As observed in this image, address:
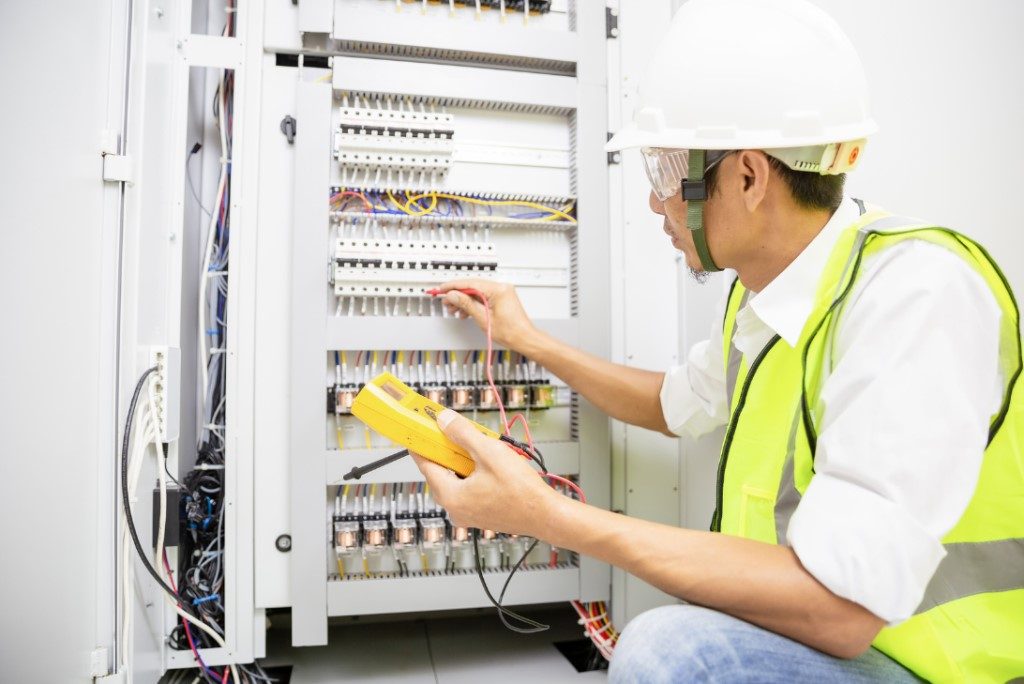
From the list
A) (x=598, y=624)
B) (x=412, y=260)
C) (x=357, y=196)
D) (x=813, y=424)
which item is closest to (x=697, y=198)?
(x=813, y=424)

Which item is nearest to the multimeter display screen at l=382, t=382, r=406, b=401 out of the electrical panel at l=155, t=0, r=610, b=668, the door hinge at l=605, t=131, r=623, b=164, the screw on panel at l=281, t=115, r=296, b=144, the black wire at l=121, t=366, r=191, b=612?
the electrical panel at l=155, t=0, r=610, b=668

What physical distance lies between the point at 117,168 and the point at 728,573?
4.17ft

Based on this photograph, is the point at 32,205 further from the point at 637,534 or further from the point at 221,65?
the point at 637,534

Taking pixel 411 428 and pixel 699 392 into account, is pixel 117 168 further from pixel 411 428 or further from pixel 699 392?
pixel 699 392

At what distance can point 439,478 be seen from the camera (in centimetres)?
98

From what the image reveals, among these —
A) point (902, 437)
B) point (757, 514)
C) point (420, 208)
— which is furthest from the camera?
point (420, 208)

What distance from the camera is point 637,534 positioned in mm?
806

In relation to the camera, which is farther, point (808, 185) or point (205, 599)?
point (205, 599)

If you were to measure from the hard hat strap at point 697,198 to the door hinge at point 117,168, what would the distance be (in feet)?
3.44

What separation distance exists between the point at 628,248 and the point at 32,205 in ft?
4.10

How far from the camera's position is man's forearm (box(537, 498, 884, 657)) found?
693 mm

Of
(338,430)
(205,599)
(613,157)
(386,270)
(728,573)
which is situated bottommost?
(205,599)

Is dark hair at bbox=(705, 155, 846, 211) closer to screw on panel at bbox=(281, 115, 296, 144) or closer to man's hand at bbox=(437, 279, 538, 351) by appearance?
man's hand at bbox=(437, 279, 538, 351)

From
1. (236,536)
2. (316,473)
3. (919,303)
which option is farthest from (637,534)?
(236,536)
